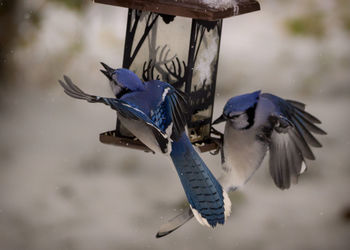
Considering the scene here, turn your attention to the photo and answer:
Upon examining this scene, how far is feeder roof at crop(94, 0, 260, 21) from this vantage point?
2.36m

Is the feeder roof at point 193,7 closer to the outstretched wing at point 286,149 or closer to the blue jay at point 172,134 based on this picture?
the blue jay at point 172,134

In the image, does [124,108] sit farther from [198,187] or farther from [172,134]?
[198,187]

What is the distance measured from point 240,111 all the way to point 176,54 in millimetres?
314

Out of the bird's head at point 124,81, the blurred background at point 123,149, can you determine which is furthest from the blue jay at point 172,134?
the blurred background at point 123,149

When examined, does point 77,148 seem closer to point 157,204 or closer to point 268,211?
point 157,204

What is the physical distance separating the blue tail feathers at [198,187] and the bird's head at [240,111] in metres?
0.19

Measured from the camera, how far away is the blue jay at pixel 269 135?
258 centimetres

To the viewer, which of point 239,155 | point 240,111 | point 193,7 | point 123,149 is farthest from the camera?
point 123,149

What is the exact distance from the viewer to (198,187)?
2.42 metres

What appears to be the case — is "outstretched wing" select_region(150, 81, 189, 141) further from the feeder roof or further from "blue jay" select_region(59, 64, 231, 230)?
the feeder roof

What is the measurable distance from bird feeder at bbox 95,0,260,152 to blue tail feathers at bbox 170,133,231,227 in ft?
A: 0.46

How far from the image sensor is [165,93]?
7.97 feet

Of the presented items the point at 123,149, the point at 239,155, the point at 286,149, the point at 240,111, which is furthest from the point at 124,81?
the point at 123,149

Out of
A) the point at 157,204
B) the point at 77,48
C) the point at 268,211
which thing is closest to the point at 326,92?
the point at 268,211
